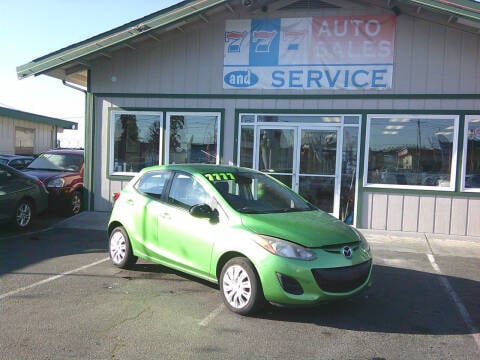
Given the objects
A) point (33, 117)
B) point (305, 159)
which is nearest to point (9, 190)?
point (305, 159)

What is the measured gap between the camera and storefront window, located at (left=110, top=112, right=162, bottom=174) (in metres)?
11.5

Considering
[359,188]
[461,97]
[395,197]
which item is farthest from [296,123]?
[461,97]

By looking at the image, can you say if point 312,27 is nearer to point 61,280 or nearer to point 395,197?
point 395,197

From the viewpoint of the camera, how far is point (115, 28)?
33.6 feet

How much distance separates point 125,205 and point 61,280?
128cm

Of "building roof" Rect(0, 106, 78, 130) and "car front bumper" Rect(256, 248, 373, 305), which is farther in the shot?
"building roof" Rect(0, 106, 78, 130)

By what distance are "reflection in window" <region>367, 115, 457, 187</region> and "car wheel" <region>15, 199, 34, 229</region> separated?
282 inches

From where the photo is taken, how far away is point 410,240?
9.49m

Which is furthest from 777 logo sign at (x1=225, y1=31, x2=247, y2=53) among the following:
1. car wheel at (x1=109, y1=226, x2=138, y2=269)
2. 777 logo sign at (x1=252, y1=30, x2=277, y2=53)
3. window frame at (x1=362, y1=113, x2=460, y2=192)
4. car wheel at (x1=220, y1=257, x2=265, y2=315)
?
car wheel at (x1=220, y1=257, x2=265, y2=315)

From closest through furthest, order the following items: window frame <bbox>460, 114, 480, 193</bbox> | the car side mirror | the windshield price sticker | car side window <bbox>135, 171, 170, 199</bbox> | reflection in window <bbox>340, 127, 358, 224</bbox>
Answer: the car side mirror → the windshield price sticker → car side window <bbox>135, 171, 170, 199</bbox> → window frame <bbox>460, 114, 480, 193</bbox> → reflection in window <bbox>340, 127, 358, 224</bbox>

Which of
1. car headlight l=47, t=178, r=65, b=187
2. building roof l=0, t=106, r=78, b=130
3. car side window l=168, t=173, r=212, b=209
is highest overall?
building roof l=0, t=106, r=78, b=130

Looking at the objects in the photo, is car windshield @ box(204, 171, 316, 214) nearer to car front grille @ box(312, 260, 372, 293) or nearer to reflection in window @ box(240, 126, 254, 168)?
car front grille @ box(312, 260, 372, 293)

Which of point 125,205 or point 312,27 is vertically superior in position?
point 312,27

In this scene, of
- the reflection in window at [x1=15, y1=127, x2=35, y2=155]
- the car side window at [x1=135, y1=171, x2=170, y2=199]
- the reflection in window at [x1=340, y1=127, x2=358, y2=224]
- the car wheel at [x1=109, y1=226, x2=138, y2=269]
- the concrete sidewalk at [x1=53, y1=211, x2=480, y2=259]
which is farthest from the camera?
the reflection in window at [x1=15, y1=127, x2=35, y2=155]
